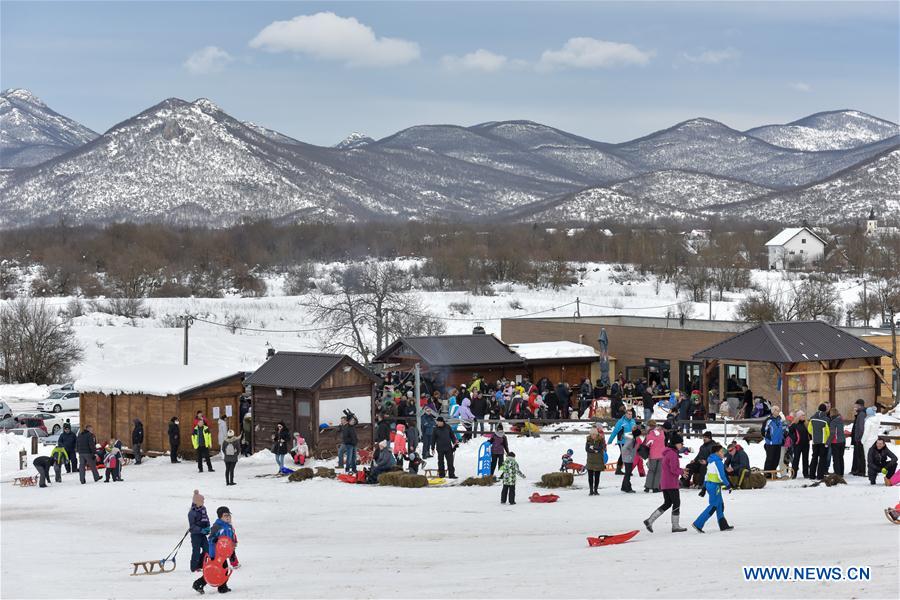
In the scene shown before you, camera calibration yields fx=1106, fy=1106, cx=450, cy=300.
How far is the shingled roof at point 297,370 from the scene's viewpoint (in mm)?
26188

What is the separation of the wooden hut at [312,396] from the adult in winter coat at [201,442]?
2369mm

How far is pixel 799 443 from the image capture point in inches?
785

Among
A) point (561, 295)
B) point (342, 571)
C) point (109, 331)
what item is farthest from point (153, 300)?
point (342, 571)

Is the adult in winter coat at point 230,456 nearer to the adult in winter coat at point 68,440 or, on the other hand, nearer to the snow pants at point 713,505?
the adult in winter coat at point 68,440

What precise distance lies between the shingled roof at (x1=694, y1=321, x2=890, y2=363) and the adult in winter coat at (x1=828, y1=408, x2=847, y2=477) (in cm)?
Result: 847

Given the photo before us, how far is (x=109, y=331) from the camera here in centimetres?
6569

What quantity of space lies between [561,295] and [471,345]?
183ft

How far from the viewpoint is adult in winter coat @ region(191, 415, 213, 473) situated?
24.1 metres

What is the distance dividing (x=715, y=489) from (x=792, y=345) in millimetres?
14651

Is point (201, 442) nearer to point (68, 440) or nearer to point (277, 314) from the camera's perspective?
point (68, 440)

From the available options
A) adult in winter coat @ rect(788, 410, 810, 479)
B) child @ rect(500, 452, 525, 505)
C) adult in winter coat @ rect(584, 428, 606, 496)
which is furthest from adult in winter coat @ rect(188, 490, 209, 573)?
adult in winter coat @ rect(788, 410, 810, 479)

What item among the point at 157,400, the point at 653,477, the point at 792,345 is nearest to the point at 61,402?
the point at 157,400

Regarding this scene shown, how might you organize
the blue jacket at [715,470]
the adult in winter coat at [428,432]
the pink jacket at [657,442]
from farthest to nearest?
the adult in winter coat at [428,432], the pink jacket at [657,442], the blue jacket at [715,470]

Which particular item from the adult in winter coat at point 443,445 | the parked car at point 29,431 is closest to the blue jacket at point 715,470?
the adult in winter coat at point 443,445
